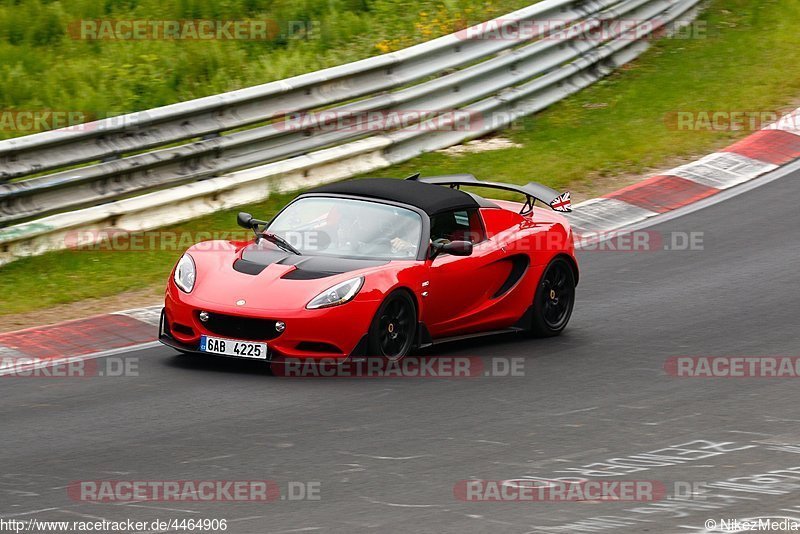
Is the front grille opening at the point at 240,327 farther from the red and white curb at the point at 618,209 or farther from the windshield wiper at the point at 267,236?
the red and white curb at the point at 618,209

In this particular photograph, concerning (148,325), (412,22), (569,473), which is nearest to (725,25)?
(412,22)

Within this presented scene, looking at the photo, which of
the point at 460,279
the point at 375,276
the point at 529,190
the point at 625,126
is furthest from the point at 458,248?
the point at 625,126

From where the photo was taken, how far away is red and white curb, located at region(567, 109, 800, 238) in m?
13.8

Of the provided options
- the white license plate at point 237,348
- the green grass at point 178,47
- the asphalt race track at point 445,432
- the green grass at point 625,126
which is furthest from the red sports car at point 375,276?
the green grass at point 178,47

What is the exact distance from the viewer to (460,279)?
32.8 ft

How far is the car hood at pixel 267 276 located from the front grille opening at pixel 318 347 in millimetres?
265

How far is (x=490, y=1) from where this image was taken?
18.6m

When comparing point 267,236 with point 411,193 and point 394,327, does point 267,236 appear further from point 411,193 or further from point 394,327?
point 394,327

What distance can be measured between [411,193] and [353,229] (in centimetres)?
62

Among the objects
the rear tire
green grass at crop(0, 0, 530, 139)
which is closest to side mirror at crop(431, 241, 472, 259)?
the rear tire

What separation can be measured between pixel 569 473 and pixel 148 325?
4577 millimetres

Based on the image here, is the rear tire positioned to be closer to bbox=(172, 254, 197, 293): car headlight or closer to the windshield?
the windshield

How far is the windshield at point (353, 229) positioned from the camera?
976 cm

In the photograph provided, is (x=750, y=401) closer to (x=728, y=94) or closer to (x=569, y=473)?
(x=569, y=473)
